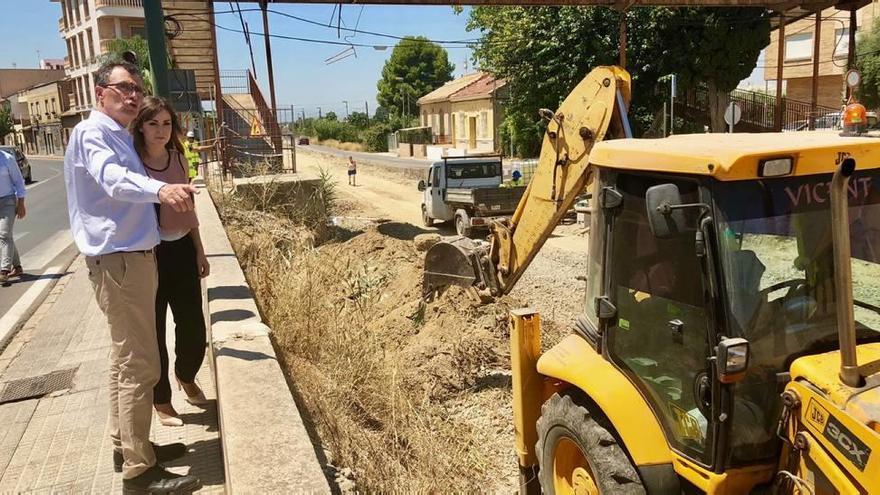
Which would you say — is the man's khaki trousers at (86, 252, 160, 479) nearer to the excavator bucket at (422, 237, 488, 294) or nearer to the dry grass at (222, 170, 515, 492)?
the dry grass at (222, 170, 515, 492)

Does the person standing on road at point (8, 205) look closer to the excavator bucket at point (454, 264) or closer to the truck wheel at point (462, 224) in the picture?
the excavator bucket at point (454, 264)

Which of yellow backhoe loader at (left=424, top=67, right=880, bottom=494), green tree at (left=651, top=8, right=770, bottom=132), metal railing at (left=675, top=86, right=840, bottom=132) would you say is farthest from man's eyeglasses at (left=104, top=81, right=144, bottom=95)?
metal railing at (left=675, top=86, right=840, bottom=132)

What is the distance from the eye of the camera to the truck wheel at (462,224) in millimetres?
15359

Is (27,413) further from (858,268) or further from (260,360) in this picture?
(858,268)

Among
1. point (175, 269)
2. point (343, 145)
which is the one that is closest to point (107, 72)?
point (175, 269)

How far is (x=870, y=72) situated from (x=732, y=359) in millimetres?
32898

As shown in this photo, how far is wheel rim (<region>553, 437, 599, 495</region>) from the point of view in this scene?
3.43m

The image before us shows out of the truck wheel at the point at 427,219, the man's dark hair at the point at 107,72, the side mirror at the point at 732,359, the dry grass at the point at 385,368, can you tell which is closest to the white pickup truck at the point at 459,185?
the truck wheel at the point at 427,219

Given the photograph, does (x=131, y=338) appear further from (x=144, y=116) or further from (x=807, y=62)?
(x=807, y=62)

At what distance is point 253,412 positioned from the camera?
128 inches

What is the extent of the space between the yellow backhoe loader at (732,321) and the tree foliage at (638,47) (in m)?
20.4

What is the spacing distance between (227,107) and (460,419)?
22.2 meters

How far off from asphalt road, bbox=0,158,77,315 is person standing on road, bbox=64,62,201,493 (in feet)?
15.8

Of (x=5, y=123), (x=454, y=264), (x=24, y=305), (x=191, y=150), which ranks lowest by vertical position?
(x=24, y=305)
